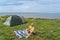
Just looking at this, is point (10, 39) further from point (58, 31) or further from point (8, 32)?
point (58, 31)

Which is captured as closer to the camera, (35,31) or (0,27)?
(35,31)

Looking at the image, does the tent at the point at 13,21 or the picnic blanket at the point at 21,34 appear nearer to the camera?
the picnic blanket at the point at 21,34

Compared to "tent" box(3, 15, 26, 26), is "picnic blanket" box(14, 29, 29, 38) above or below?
above

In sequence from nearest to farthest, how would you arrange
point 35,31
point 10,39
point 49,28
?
point 10,39 < point 35,31 < point 49,28

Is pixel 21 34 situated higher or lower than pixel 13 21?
higher

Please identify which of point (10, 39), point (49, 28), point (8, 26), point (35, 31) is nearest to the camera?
point (10, 39)

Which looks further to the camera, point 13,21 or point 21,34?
point 13,21

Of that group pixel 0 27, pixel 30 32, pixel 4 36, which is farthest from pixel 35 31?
pixel 0 27

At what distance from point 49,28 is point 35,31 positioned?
2.90 metres

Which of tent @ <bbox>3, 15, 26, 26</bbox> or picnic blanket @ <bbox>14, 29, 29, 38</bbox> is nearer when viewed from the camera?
picnic blanket @ <bbox>14, 29, 29, 38</bbox>

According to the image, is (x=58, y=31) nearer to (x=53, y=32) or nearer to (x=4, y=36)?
(x=53, y=32)

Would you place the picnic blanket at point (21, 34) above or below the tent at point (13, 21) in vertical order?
above

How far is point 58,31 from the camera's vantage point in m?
30.7

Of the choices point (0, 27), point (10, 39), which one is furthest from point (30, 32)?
point (0, 27)
